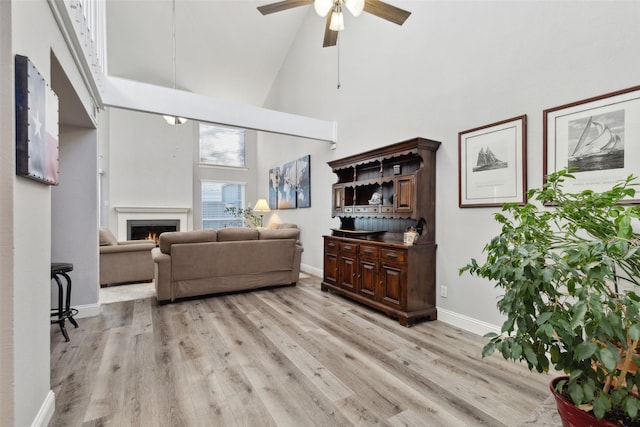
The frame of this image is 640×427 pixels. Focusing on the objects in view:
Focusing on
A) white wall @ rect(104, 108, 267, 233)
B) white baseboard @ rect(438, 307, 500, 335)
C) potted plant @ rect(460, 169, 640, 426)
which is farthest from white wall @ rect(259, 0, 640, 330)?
white wall @ rect(104, 108, 267, 233)

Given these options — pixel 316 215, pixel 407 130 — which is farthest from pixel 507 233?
pixel 316 215

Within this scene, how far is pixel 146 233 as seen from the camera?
7.41 m

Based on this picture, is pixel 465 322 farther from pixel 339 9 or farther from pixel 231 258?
pixel 339 9

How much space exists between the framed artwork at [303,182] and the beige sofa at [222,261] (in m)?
1.42

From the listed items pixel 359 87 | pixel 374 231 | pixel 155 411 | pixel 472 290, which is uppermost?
pixel 359 87

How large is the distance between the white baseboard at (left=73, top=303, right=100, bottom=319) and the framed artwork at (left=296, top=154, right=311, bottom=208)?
3521 mm

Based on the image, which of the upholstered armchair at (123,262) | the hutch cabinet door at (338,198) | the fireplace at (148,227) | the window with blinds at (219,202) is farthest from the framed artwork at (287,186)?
the fireplace at (148,227)

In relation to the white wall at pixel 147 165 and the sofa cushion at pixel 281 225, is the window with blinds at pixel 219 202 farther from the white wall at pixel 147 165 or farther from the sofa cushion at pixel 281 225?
the sofa cushion at pixel 281 225

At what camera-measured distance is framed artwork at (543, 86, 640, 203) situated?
1963mm

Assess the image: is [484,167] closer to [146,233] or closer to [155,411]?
[155,411]

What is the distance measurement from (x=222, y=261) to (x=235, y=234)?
395 mm

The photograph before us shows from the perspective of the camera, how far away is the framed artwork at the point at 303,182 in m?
5.76

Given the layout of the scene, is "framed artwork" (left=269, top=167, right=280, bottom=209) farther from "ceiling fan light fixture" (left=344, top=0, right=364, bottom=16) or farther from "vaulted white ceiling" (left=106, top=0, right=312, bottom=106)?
"ceiling fan light fixture" (left=344, top=0, right=364, bottom=16)

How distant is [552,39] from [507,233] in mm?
2157
